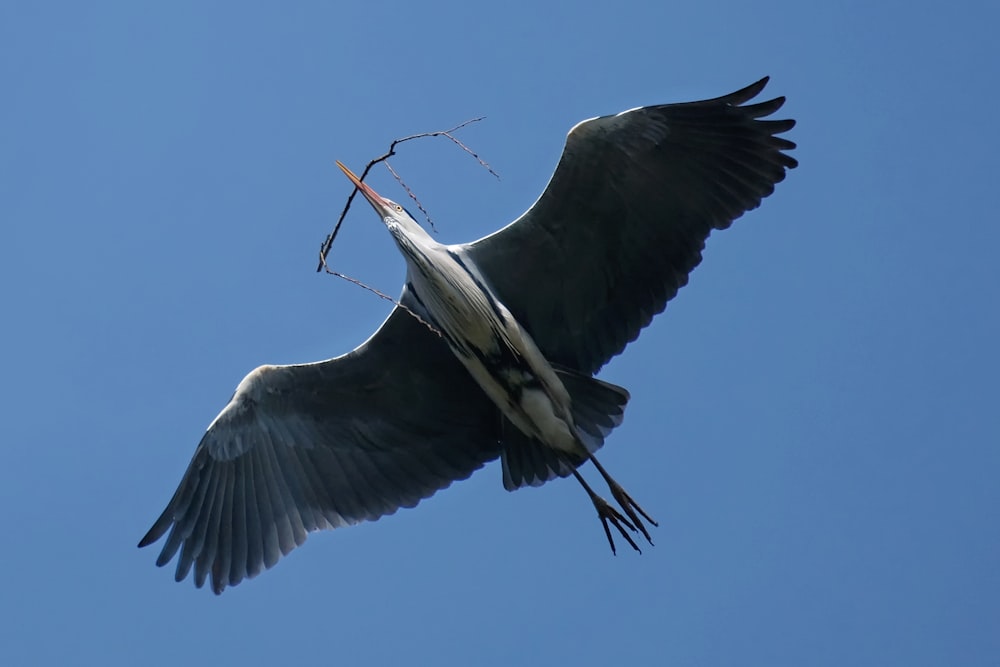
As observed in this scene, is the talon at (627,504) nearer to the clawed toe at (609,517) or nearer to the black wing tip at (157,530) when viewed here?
the clawed toe at (609,517)

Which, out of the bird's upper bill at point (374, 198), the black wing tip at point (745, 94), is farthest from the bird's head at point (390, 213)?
the black wing tip at point (745, 94)

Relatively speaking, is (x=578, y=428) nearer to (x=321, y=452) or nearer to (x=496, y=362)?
(x=496, y=362)

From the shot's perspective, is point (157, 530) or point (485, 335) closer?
point (485, 335)

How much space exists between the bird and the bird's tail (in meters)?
0.01

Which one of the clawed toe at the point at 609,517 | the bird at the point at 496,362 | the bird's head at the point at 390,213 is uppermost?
the bird's head at the point at 390,213

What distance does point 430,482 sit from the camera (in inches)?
345

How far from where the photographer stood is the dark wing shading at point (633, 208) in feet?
26.1

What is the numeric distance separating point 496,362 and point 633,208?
51.7 inches

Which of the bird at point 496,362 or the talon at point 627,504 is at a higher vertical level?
the bird at point 496,362

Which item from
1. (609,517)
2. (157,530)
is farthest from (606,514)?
(157,530)

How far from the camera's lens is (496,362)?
26.5 feet

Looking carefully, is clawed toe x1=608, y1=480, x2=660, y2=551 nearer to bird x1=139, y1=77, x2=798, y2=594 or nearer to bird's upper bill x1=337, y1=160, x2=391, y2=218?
bird x1=139, y1=77, x2=798, y2=594

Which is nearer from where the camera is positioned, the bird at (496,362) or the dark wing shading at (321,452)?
the bird at (496,362)

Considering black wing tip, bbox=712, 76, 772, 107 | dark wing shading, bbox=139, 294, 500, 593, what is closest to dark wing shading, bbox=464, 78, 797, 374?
black wing tip, bbox=712, 76, 772, 107
